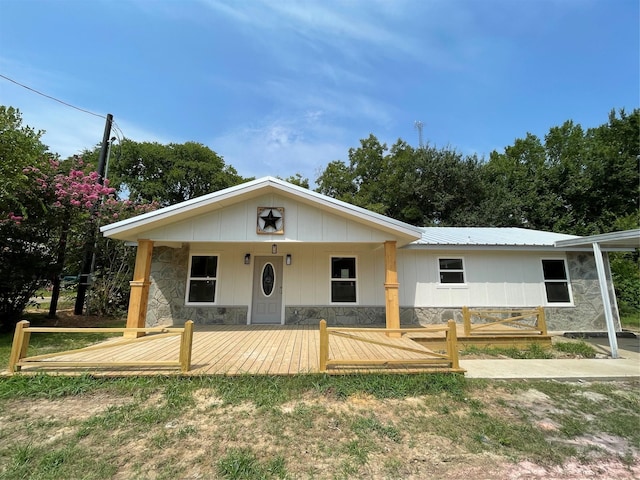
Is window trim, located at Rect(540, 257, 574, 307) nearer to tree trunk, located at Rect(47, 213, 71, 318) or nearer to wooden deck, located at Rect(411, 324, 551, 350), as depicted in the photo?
wooden deck, located at Rect(411, 324, 551, 350)

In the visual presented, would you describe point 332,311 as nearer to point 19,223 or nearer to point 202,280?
point 202,280

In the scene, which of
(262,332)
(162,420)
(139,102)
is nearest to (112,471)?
(162,420)

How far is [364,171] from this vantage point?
2673cm

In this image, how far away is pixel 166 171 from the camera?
25.2 metres

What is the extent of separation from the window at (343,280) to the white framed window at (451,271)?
2.85 meters

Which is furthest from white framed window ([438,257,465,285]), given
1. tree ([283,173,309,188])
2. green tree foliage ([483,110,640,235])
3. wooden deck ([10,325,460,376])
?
tree ([283,173,309,188])

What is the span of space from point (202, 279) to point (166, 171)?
783 inches

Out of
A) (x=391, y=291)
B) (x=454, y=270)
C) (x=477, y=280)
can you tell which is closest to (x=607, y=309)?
(x=477, y=280)

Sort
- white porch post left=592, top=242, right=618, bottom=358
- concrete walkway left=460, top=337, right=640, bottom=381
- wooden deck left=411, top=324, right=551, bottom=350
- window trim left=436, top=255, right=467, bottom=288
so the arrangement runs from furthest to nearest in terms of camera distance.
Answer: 1. window trim left=436, top=255, right=467, bottom=288
2. wooden deck left=411, top=324, right=551, bottom=350
3. white porch post left=592, top=242, right=618, bottom=358
4. concrete walkway left=460, top=337, right=640, bottom=381

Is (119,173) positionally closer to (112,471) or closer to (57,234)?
(57,234)

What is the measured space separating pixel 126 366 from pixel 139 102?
9.11 meters

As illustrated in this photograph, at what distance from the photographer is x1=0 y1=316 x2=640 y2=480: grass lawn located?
2715 millimetres

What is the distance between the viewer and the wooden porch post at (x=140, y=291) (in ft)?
22.8

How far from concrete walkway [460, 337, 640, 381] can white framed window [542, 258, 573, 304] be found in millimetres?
2793
